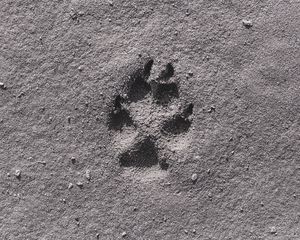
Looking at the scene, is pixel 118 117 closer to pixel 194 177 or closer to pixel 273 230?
pixel 194 177

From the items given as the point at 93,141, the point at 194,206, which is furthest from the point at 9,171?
the point at 194,206

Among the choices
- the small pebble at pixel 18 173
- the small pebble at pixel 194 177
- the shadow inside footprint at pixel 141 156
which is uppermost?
the small pebble at pixel 18 173

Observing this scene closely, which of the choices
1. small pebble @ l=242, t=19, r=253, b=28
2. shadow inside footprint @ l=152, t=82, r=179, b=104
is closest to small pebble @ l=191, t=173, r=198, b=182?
shadow inside footprint @ l=152, t=82, r=179, b=104

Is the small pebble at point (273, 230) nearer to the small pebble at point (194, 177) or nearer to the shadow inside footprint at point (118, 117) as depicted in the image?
the small pebble at point (194, 177)

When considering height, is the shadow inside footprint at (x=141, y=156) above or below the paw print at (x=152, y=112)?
A: below

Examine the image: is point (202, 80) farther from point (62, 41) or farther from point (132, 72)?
point (62, 41)

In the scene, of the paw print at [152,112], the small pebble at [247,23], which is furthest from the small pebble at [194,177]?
the small pebble at [247,23]

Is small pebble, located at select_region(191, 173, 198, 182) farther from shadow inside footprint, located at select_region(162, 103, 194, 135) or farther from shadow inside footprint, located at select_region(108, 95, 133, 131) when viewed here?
shadow inside footprint, located at select_region(108, 95, 133, 131)
